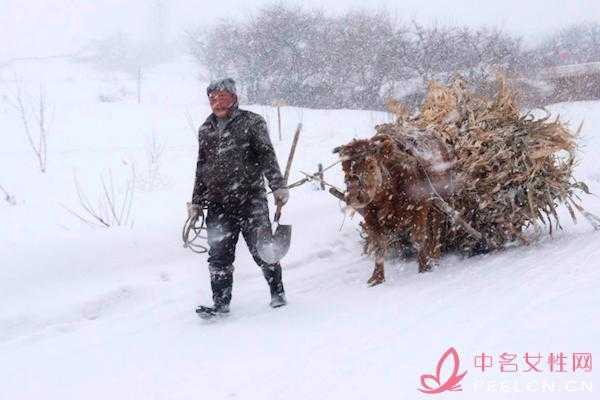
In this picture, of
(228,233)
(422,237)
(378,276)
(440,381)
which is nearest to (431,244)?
(422,237)

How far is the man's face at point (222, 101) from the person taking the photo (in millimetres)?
3902

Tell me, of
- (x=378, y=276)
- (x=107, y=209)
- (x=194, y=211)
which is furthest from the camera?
(x=107, y=209)

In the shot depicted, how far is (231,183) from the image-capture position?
397 cm

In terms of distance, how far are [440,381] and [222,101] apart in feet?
8.26

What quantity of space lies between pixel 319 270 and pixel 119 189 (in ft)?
18.8

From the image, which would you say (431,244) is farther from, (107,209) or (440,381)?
(107,209)

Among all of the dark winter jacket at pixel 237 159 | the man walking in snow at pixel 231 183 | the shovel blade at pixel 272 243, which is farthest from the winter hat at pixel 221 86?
the shovel blade at pixel 272 243

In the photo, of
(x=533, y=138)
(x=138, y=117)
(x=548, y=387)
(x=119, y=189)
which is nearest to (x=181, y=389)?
(x=548, y=387)

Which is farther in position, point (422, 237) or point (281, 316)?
point (422, 237)

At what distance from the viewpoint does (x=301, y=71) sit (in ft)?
96.1

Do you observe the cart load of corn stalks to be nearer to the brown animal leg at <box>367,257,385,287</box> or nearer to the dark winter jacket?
the brown animal leg at <box>367,257,385,287</box>

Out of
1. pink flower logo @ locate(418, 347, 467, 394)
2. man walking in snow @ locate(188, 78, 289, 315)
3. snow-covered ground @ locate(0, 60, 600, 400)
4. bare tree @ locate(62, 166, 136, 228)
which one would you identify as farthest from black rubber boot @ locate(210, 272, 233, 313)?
bare tree @ locate(62, 166, 136, 228)

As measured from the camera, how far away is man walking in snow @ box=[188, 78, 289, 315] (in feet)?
13.0

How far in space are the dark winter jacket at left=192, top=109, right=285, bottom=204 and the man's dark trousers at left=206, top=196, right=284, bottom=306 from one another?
6cm
